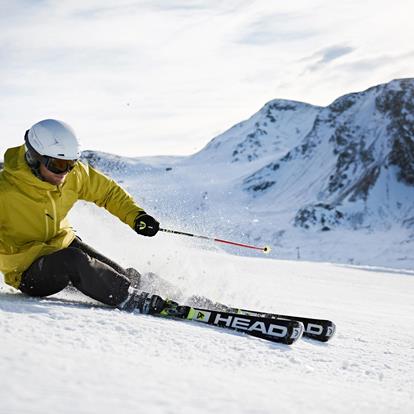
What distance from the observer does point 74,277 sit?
161 inches

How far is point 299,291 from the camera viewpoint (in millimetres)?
9133

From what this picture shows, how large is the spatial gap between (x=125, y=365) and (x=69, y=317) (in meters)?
0.95

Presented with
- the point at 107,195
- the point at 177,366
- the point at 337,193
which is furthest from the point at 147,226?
the point at 337,193

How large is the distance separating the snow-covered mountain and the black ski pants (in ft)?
31.7

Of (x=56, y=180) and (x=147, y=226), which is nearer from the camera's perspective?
(x=56, y=180)

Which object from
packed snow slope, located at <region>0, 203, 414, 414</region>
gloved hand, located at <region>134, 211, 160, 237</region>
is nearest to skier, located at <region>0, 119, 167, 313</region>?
packed snow slope, located at <region>0, 203, 414, 414</region>

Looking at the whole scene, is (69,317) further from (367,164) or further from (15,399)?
(367,164)

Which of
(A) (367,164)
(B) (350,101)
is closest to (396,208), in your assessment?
(A) (367,164)

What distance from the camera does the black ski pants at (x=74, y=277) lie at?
4.02 meters

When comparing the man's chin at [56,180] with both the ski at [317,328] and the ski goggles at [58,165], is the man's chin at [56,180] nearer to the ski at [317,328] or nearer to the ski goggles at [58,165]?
the ski goggles at [58,165]

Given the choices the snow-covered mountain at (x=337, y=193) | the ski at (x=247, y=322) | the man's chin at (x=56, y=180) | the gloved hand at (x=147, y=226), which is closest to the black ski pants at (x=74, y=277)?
the ski at (x=247, y=322)

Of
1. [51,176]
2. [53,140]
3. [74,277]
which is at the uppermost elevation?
[53,140]

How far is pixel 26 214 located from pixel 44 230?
0.22m

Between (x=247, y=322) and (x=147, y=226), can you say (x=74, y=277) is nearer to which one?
(x=147, y=226)
